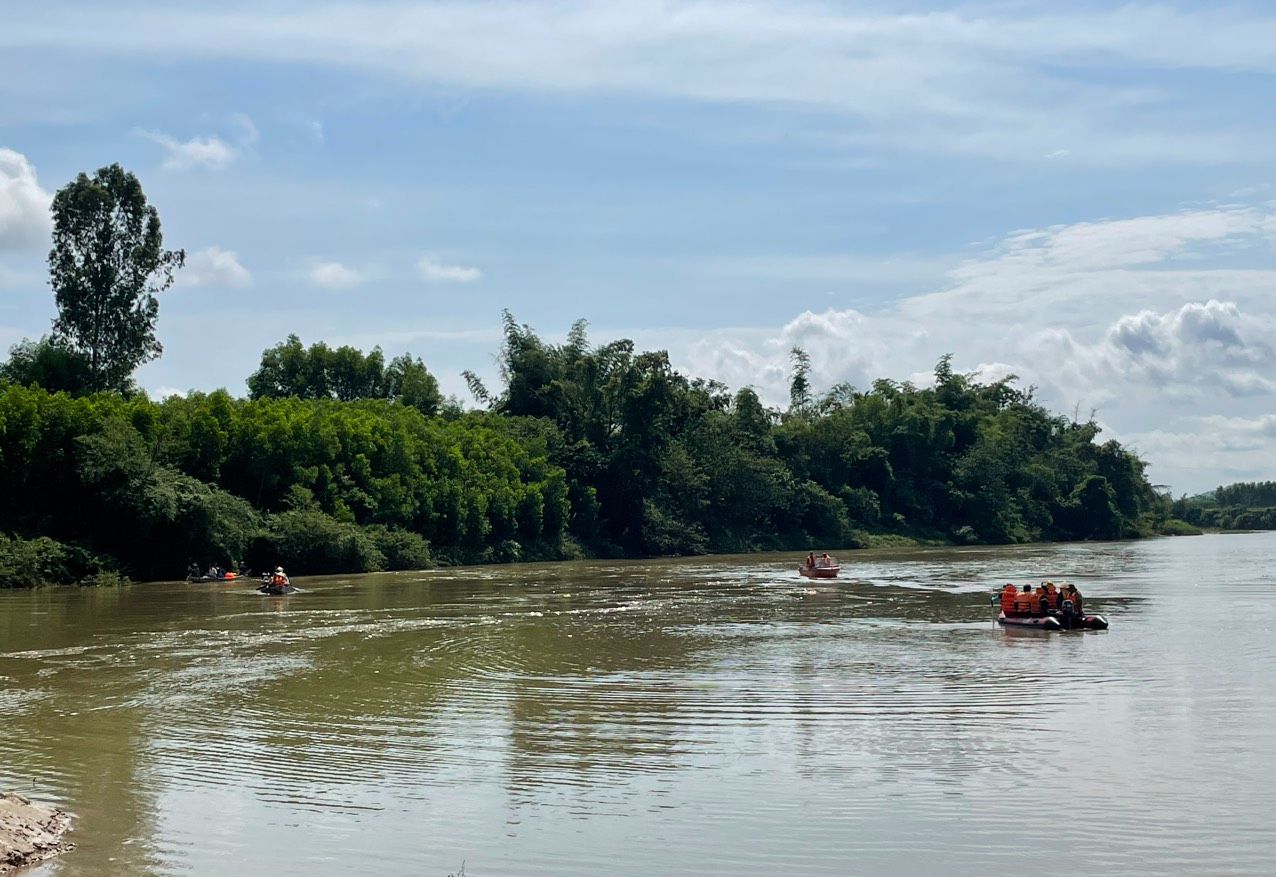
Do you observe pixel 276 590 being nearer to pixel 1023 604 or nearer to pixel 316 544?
pixel 316 544

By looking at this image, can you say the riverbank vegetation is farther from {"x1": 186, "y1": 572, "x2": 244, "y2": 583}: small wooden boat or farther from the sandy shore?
the sandy shore

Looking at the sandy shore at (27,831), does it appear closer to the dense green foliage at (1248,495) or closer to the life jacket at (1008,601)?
the life jacket at (1008,601)

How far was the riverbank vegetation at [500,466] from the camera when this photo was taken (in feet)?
160

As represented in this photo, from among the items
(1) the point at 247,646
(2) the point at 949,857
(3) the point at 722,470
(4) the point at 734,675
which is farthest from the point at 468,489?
(2) the point at 949,857

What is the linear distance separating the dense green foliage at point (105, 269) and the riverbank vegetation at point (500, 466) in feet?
0.52

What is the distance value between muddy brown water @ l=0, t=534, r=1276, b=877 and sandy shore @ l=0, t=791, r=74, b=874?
283 millimetres

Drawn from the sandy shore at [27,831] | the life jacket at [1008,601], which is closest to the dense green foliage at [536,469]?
the life jacket at [1008,601]

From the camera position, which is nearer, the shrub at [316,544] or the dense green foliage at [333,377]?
the shrub at [316,544]

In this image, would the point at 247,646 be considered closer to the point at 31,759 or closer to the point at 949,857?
the point at 31,759

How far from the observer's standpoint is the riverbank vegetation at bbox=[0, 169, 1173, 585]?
160 ft

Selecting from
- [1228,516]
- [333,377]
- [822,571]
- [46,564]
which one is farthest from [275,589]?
[1228,516]

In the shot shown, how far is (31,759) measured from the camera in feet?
46.8

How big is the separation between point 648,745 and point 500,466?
58.1 m

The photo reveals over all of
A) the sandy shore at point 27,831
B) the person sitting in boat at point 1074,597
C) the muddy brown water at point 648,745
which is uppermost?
the person sitting in boat at point 1074,597
